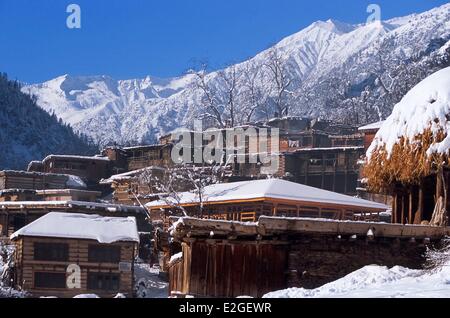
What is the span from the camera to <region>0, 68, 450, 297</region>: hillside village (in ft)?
63.7

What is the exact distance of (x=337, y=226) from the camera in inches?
785

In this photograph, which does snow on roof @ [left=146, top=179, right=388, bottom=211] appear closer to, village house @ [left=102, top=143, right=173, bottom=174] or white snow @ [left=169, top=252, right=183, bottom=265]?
white snow @ [left=169, top=252, right=183, bottom=265]

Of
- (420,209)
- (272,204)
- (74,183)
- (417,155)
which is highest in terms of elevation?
(417,155)

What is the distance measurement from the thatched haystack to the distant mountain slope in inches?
3287

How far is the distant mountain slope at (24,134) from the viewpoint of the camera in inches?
4262

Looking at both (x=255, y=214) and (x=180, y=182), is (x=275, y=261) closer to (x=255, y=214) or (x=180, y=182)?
(x=255, y=214)

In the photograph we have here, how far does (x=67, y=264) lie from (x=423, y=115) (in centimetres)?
2250

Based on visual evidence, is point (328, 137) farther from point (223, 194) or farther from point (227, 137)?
point (223, 194)

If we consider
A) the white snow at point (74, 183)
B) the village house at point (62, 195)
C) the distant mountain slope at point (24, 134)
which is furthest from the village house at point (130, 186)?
the distant mountain slope at point (24, 134)

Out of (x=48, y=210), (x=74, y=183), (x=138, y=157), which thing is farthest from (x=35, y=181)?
(x=48, y=210)

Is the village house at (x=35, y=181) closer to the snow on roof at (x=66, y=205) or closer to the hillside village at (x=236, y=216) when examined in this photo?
the hillside village at (x=236, y=216)

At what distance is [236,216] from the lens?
4144 cm
